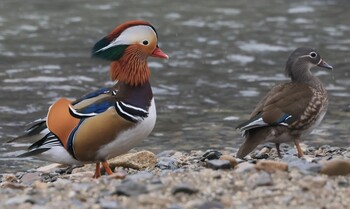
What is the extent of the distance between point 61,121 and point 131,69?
0.68m

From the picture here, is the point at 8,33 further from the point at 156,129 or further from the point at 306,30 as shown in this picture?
the point at 156,129

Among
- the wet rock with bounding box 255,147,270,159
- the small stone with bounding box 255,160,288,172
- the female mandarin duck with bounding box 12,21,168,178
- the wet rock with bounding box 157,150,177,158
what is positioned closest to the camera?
the small stone with bounding box 255,160,288,172

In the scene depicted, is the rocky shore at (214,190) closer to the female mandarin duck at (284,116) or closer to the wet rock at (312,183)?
the wet rock at (312,183)

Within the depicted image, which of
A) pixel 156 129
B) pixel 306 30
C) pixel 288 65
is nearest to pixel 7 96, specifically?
pixel 156 129

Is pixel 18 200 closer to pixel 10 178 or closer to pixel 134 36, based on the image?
pixel 134 36

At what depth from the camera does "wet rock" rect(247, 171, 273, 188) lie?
556 centimetres

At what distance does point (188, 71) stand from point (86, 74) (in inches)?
57.8

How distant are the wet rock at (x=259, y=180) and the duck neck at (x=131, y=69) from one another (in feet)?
5.83

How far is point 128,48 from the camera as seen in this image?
731cm

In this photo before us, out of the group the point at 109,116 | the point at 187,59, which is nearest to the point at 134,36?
the point at 109,116

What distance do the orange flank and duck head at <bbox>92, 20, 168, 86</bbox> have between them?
51 centimetres

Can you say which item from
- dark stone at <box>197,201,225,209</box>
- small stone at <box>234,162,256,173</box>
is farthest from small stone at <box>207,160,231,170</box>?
dark stone at <box>197,201,225,209</box>

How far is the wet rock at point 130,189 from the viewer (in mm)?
5387

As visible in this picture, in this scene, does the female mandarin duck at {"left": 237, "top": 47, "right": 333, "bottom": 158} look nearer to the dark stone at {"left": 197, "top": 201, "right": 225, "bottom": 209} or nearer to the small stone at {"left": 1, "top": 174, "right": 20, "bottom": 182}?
the small stone at {"left": 1, "top": 174, "right": 20, "bottom": 182}
